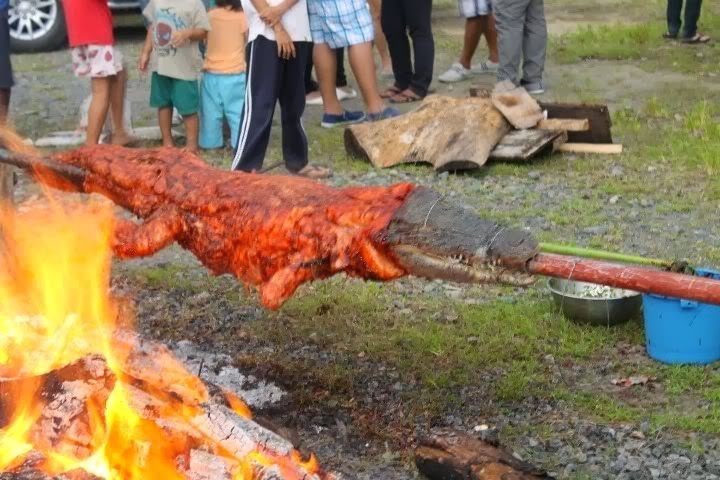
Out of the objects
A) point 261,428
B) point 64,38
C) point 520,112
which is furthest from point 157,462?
point 64,38

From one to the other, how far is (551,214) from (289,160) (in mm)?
2156

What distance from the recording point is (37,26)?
13945 mm

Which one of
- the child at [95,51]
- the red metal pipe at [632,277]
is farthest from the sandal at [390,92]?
the red metal pipe at [632,277]

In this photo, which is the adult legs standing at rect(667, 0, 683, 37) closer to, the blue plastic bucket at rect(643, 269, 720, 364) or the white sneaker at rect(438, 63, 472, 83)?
the white sneaker at rect(438, 63, 472, 83)

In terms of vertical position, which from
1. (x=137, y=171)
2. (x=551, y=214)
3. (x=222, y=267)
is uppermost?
(x=137, y=171)

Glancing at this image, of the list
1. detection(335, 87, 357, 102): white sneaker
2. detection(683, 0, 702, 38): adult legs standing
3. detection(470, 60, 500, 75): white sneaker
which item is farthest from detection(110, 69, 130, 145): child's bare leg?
detection(683, 0, 702, 38): adult legs standing

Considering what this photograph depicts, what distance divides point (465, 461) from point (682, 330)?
1.52m

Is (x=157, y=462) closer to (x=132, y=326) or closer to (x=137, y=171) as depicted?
(x=137, y=171)

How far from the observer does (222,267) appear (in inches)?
156

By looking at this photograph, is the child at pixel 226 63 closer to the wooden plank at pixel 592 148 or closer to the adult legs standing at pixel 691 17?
the wooden plank at pixel 592 148

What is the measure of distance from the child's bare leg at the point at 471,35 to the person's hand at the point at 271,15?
4159 millimetres

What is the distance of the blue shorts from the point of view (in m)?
8.75

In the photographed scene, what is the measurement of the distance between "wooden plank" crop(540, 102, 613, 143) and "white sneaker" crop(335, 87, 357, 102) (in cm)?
270

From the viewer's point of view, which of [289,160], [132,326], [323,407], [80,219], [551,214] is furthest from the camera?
[289,160]
